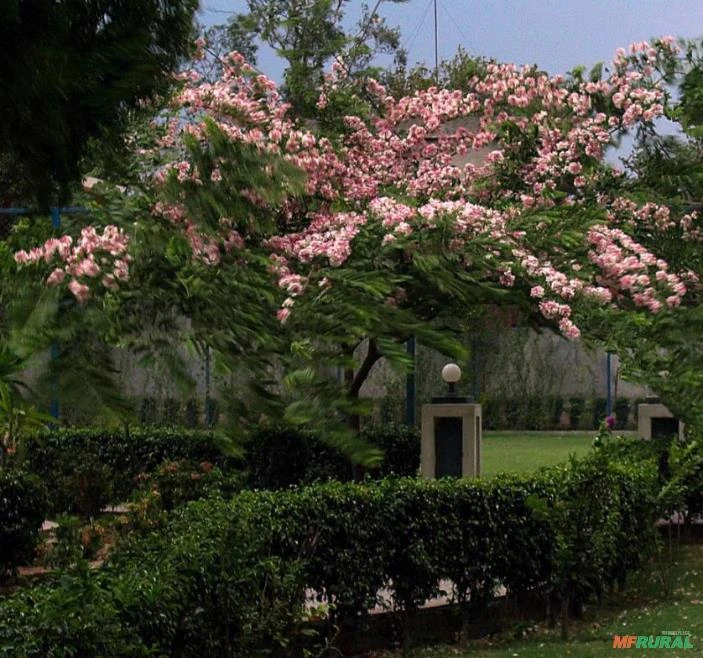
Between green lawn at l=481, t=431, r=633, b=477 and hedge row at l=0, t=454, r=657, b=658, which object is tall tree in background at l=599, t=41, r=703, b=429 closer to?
hedge row at l=0, t=454, r=657, b=658

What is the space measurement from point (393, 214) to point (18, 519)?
437 centimetres

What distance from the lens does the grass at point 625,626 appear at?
700 centimetres

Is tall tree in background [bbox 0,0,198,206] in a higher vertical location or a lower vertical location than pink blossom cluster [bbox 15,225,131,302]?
higher

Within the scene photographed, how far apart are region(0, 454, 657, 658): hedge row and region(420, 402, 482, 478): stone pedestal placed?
10.8 ft

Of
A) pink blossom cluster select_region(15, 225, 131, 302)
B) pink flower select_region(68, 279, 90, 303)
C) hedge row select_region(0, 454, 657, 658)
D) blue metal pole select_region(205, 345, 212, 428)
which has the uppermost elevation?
pink blossom cluster select_region(15, 225, 131, 302)

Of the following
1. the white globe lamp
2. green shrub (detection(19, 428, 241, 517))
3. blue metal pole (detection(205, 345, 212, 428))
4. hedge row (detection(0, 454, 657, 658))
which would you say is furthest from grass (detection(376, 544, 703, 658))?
blue metal pole (detection(205, 345, 212, 428))

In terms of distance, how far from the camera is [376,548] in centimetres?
700

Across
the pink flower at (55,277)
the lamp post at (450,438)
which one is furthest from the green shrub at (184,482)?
the pink flower at (55,277)

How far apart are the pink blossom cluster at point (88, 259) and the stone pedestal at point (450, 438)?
1099 centimetres

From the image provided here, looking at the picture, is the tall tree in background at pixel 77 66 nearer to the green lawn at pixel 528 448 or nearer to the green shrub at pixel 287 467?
the green shrub at pixel 287 467

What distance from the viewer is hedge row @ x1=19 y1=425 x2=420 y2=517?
1125 cm

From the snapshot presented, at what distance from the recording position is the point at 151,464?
1377 centimetres

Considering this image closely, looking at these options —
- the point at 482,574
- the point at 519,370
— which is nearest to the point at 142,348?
the point at 482,574

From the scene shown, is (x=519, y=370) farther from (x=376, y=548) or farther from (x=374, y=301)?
(x=374, y=301)
